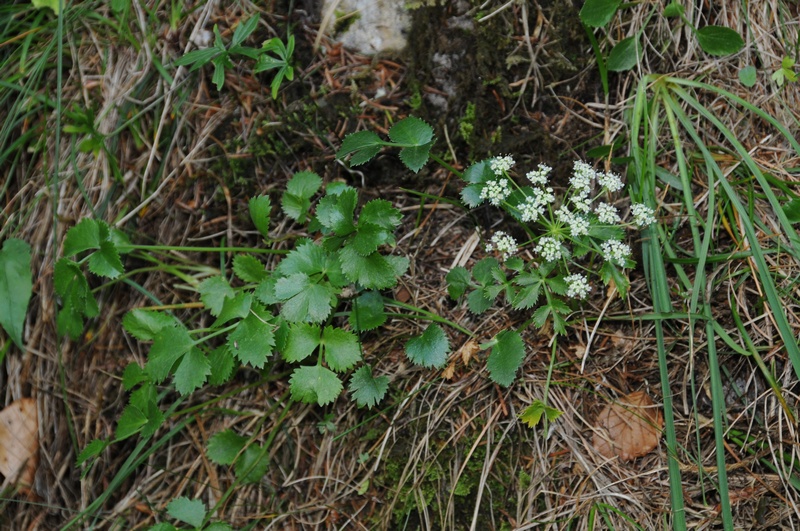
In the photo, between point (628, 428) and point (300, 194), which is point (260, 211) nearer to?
point (300, 194)

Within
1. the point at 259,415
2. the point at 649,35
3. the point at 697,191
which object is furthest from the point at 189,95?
the point at 697,191

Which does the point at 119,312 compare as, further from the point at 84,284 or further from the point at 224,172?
the point at 224,172

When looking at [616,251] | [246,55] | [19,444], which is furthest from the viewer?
[19,444]

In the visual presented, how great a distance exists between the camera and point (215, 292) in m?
1.90

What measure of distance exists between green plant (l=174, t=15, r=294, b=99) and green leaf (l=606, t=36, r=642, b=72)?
3.27 feet

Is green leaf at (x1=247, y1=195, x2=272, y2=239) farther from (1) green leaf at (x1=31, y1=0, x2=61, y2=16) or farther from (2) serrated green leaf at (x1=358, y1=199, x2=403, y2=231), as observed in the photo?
(1) green leaf at (x1=31, y1=0, x2=61, y2=16)

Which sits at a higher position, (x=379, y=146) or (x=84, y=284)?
(x=379, y=146)

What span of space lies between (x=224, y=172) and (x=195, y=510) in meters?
1.09

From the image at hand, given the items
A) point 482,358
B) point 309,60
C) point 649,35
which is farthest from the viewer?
point 309,60

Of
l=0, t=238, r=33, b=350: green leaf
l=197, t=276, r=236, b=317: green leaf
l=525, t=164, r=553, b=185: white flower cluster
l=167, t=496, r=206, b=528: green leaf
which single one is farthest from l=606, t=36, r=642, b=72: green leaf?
l=0, t=238, r=33, b=350: green leaf

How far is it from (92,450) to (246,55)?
1329 millimetres

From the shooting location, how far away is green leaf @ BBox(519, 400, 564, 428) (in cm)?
168

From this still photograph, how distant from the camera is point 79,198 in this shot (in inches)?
85.8

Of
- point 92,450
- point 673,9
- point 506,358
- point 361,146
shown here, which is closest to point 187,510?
point 92,450
